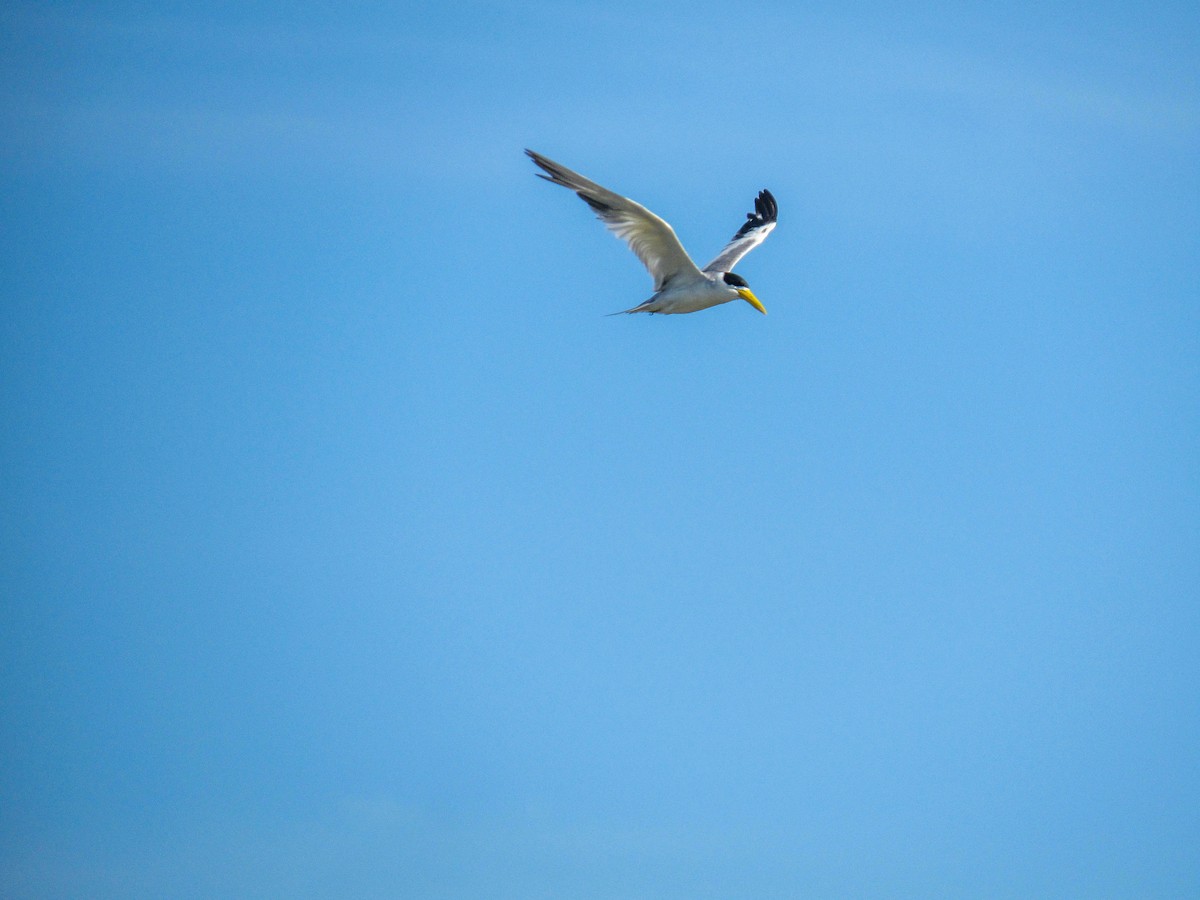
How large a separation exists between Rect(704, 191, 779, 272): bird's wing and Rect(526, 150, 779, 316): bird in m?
0.92

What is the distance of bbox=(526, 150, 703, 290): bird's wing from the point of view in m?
26.4

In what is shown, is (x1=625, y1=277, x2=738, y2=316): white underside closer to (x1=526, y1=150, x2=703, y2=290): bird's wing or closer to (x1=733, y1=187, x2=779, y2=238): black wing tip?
(x1=526, y1=150, x2=703, y2=290): bird's wing

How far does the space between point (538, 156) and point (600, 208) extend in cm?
191

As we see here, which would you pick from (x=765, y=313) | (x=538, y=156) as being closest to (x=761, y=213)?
(x=765, y=313)

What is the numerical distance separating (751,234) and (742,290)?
230 inches

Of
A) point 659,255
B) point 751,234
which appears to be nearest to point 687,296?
point 659,255

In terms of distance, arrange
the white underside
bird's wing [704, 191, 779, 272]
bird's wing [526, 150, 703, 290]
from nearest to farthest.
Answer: bird's wing [526, 150, 703, 290]
the white underside
bird's wing [704, 191, 779, 272]

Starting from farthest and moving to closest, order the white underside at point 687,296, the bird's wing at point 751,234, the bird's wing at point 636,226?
the bird's wing at point 751,234, the white underside at point 687,296, the bird's wing at point 636,226

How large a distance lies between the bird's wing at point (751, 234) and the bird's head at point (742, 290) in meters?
1.73

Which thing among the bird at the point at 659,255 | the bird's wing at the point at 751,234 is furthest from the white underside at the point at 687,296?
the bird's wing at the point at 751,234

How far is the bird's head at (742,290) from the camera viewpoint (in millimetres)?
28703

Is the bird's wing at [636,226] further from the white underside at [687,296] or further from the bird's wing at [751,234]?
the bird's wing at [751,234]

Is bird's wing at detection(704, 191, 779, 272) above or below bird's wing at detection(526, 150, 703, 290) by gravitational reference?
above

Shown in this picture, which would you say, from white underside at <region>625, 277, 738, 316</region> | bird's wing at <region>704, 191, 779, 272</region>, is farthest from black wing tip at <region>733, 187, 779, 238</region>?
white underside at <region>625, 277, 738, 316</region>
